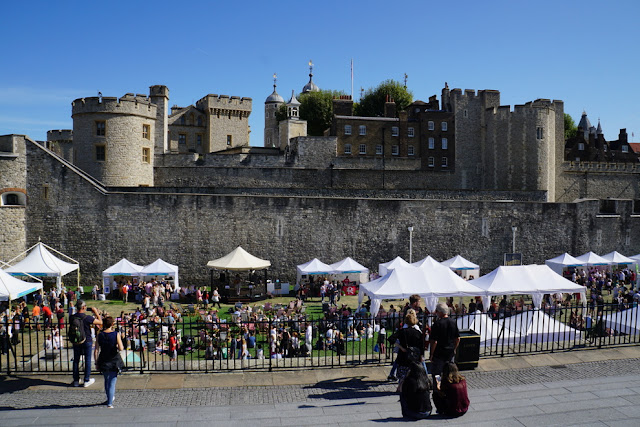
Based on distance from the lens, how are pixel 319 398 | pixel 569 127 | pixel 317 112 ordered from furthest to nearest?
1. pixel 569 127
2. pixel 317 112
3. pixel 319 398

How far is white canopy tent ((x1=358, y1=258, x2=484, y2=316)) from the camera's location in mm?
16938

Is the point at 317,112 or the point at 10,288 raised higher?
the point at 317,112

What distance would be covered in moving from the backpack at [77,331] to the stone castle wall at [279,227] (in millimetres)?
17457

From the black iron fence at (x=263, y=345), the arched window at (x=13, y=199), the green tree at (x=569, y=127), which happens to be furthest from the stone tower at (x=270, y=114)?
the black iron fence at (x=263, y=345)

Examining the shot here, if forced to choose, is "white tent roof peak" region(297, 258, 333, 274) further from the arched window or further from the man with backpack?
the man with backpack

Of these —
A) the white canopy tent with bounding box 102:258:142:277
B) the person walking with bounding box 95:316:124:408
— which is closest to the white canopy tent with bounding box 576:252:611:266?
the white canopy tent with bounding box 102:258:142:277

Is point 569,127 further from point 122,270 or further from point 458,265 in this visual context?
point 122,270

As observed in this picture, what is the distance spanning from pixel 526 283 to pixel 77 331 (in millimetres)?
13950

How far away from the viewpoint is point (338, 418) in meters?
8.19

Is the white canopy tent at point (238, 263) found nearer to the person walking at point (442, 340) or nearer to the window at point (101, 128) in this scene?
the window at point (101, 128)

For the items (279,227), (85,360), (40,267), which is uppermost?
(279,227)

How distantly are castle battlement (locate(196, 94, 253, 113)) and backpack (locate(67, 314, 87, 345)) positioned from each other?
152 ft

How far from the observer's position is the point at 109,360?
839 cm

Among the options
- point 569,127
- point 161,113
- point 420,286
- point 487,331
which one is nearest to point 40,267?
point 420,286
